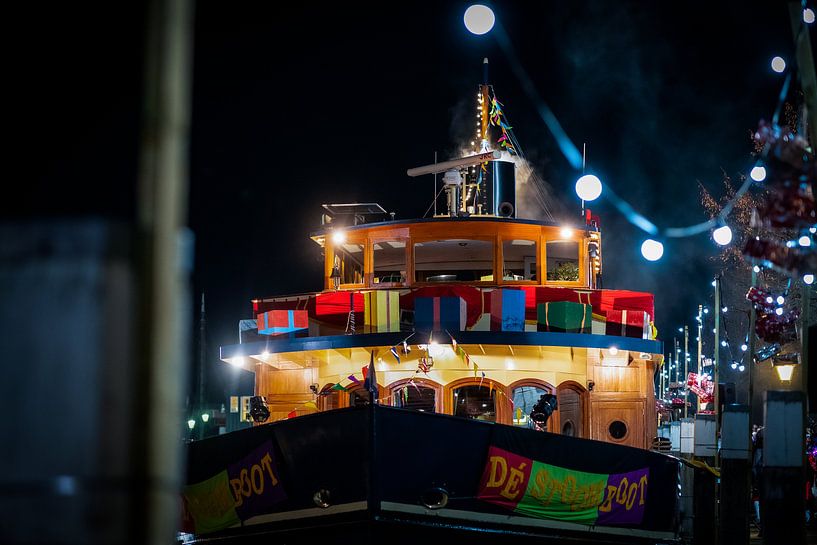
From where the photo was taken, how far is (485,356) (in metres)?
14.1

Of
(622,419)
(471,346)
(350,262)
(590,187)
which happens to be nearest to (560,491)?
(471,346)

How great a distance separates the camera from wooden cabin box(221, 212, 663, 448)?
1390 centimetres

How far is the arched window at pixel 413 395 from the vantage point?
14195 millimetres

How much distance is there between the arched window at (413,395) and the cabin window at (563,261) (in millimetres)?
3677

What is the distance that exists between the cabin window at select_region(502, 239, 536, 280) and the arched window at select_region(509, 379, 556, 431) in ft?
8.65

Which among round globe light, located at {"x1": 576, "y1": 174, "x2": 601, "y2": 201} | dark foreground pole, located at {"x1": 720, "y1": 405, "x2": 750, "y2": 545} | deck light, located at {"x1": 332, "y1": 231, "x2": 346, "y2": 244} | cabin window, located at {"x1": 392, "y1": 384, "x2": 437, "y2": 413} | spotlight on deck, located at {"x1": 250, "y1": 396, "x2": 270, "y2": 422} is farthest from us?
deck light, located at {"x1": 332, "y1": 231, "x2": 346, "y2": 244}

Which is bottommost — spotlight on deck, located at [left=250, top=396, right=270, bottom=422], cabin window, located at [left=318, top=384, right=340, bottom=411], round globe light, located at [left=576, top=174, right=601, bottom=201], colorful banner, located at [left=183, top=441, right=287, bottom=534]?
colorful banner, located at [left=183, top=441, right=287, bottom=534]

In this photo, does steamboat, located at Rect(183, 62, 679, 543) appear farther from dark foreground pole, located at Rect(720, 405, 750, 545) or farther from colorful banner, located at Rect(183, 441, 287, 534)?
dark foreground pole, located at Rect(720, 405, 750, 545)

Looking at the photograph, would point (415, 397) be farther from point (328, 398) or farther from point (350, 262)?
point (350, 262)

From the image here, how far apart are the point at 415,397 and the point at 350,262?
14.4ft

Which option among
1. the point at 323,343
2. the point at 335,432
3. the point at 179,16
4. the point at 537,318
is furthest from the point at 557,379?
the point at 179,16

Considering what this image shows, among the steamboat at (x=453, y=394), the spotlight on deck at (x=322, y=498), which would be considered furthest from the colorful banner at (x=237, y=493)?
the spotlight on deck at (x=322, y=498)

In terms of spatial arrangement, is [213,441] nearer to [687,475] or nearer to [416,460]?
[416,460]

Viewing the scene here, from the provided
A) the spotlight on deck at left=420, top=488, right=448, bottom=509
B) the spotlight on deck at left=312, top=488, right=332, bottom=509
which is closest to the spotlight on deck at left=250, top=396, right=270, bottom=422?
the spotlight on deck at left=312, top=488, right=332, bottom=509
